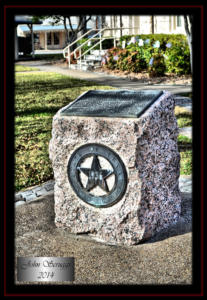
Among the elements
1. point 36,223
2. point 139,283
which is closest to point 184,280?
point 139,283

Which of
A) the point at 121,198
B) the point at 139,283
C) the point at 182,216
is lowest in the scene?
the point at 139,283

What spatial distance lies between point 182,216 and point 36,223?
1517 mm

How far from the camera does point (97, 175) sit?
158 inches

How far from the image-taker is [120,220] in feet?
13.2

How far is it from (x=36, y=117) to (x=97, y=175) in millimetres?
5772

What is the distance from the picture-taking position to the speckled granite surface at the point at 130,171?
3.83 meters

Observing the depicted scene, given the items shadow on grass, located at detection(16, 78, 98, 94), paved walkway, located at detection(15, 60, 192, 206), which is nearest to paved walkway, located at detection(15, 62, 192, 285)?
paved walkway, located at detection(15, 60, 192, 206)

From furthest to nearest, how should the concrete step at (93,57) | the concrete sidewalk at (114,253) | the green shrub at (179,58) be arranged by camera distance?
the concrete step at (93,57) → the green shrub at (179,58) → the concrete sidewalk at (114,253)

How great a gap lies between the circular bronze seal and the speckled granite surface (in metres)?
0.05

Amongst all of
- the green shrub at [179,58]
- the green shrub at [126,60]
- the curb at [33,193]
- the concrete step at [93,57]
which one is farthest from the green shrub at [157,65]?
the curb at [33,193]

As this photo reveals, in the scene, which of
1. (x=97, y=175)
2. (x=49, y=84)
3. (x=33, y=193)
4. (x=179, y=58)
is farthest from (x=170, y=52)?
(x=97, y=175)

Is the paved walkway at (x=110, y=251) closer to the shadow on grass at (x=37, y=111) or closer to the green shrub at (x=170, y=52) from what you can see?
the shadow on grass at (x=37, y=111)

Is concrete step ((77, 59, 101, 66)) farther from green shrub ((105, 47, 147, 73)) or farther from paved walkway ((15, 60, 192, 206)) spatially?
green shrub ((105, 47, 147, 73))
